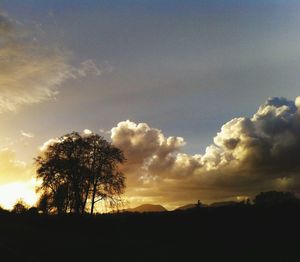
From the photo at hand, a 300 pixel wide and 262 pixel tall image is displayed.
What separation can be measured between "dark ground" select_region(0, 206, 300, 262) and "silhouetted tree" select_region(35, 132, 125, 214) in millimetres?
24692

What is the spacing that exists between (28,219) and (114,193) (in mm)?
12903

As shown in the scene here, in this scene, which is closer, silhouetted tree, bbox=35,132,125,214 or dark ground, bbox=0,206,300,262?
dark ground, bbox=0,206,300,262

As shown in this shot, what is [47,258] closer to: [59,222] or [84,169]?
[59,222]

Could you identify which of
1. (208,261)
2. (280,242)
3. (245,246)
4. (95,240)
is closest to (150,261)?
(208,261)

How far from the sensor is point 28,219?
149ft

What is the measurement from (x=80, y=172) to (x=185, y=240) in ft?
107

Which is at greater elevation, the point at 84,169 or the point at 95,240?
the point at 84,169

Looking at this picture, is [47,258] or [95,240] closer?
[47,258]

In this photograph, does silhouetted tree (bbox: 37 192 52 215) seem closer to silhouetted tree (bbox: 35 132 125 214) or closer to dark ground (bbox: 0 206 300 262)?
silhouetted tree (bbox: 35 132 125 214)

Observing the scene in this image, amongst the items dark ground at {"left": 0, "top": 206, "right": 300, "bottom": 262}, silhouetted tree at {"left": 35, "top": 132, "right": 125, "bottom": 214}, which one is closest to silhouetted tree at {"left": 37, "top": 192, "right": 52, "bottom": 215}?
silhouetted tree at {"left": 35, "top": 132, "right": 125, "bottom": 214}

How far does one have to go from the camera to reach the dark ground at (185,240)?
60.7 ft

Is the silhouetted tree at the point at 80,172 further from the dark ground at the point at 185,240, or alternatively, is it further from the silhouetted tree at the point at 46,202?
the dark ground at the point at 185,240

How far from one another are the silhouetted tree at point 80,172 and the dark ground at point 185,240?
2469cm

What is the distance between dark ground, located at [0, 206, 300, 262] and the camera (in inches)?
728
